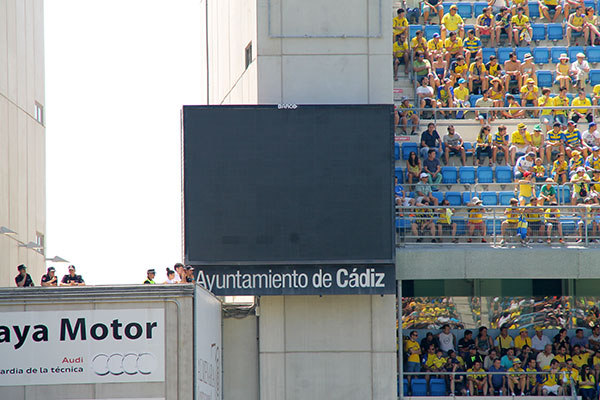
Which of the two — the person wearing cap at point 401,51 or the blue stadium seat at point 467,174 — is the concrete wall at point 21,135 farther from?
the blue stadium seat at point 467,174

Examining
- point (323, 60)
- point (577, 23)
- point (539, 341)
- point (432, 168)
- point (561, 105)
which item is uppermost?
point (577, 23)

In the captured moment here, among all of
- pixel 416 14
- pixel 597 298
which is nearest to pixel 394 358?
pixel 597 298

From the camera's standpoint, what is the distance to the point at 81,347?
21.8 m

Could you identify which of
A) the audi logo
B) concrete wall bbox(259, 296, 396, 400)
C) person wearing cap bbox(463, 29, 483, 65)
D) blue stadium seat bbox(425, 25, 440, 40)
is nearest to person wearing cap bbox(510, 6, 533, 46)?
person wearing cap bbox(463, 29, 483, 65)

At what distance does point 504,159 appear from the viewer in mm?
29188

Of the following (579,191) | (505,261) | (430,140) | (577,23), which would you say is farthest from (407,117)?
(577,23)

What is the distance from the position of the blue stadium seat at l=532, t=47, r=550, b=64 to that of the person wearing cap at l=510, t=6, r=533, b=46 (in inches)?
27.2

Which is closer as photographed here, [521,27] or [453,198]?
[453,198]

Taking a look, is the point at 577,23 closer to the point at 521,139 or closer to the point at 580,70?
the point at 580,70

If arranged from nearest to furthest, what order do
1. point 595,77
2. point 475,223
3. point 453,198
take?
point 475,223
point 453,198
point 595,77

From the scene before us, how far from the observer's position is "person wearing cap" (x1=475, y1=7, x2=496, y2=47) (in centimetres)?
3459

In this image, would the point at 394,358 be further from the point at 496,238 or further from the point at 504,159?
the point at 504,159

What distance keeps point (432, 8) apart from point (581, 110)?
6.05 metres

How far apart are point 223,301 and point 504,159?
23.3ft
